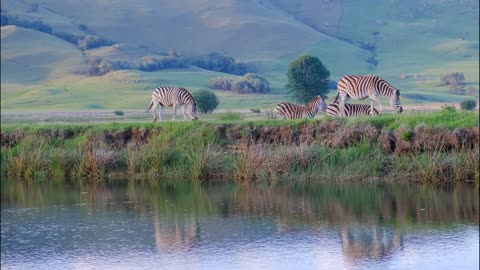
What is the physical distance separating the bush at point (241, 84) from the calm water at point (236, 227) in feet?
96.9

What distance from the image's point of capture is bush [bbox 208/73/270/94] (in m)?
55.2

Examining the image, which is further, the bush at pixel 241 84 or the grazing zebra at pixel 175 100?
the bush at pixel 241 84

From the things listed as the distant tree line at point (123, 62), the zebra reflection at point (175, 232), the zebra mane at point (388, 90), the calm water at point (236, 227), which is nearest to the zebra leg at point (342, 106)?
the zebra mane at point (388, 90)

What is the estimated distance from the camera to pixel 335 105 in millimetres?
30875

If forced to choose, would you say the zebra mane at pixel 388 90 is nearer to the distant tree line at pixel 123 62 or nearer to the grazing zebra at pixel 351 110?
the grazing zebra at pixel 351 110

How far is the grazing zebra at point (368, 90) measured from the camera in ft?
98.5

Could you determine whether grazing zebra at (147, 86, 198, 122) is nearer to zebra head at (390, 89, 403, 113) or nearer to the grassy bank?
the grassy bank

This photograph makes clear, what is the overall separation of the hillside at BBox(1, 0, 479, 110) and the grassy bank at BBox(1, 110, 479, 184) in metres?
32.0

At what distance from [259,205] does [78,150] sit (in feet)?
25.2

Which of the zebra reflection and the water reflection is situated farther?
the zebra reflection

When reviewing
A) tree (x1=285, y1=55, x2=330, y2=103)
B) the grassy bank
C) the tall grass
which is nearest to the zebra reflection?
the grassy bank

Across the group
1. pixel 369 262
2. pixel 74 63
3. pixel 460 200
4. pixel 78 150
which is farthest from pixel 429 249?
pixel 74 63

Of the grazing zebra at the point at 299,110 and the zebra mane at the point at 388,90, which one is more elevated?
the zebra mane at the point at 388,90

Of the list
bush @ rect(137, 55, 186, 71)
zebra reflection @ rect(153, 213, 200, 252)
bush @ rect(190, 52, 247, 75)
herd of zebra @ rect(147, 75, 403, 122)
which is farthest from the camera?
bush @ rect(190, 52, 247, 75)
